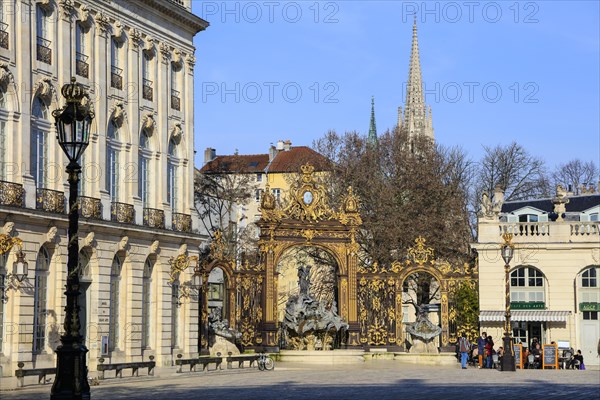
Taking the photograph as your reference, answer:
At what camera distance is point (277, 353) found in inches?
1879

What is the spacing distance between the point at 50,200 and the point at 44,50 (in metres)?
4.84

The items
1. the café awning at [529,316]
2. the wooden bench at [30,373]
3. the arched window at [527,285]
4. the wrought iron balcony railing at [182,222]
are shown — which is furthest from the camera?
the arched window at [527,285]

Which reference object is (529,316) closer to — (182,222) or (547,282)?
(547,282)

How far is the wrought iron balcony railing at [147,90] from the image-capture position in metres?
48.0

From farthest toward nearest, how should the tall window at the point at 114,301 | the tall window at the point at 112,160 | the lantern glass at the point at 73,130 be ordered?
the tall window at the point at 112,160 → the tall window at the point at 114,301 → the lantern glass at the point at 73,130

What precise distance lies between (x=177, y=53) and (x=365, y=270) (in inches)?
450

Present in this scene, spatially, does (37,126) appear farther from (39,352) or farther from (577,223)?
(577,223)

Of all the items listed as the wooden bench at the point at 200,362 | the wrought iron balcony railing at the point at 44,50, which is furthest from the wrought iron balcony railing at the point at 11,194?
the wooden bench at the point at 200,362

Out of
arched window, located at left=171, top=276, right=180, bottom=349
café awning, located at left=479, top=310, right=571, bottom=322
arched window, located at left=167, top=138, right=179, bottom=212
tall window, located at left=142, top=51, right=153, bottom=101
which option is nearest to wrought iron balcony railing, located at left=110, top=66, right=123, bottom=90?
tall window, located at left=142, top=51, right=153, bottom=101

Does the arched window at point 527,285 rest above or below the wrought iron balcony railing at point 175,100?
below

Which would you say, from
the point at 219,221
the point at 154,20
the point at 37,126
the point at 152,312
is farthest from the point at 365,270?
the point at 219,221

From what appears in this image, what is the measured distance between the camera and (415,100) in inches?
5221

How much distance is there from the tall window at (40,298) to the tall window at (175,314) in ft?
32.2

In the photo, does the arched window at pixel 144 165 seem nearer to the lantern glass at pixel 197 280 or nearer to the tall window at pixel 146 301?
the tall window at pixel 146 301
